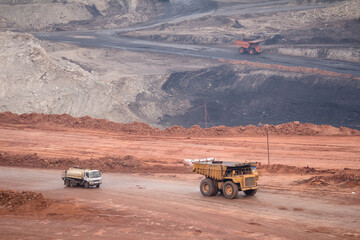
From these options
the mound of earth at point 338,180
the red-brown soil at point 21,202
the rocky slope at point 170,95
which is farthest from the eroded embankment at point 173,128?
the red-brown soil at point 21,202

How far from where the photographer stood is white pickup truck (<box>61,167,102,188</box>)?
2698 cm

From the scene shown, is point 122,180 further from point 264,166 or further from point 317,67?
point 317,67

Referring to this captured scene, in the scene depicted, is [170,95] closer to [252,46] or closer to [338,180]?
[252,46]

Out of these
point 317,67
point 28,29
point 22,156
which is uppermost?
point 28,29

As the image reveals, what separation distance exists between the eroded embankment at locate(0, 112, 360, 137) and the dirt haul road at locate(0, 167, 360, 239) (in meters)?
11.5

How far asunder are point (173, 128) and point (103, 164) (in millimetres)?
10017

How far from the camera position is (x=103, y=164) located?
33312 mm

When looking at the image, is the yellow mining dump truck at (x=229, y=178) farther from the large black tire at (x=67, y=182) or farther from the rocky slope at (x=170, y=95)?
the rocky slope at (x=170, y=95)

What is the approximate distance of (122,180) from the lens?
29781 millimetres

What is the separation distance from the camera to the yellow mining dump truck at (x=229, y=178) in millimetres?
23255

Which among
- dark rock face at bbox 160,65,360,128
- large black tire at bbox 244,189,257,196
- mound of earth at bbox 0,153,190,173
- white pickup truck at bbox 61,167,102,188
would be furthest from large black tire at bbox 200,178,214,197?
dark rock face at bbox 160,65,360,128

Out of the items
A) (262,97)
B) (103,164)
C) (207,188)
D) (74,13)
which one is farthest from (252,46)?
(207,188)

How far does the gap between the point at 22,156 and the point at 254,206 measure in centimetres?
1989

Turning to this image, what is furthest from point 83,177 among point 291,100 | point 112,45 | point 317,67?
point 112,45
